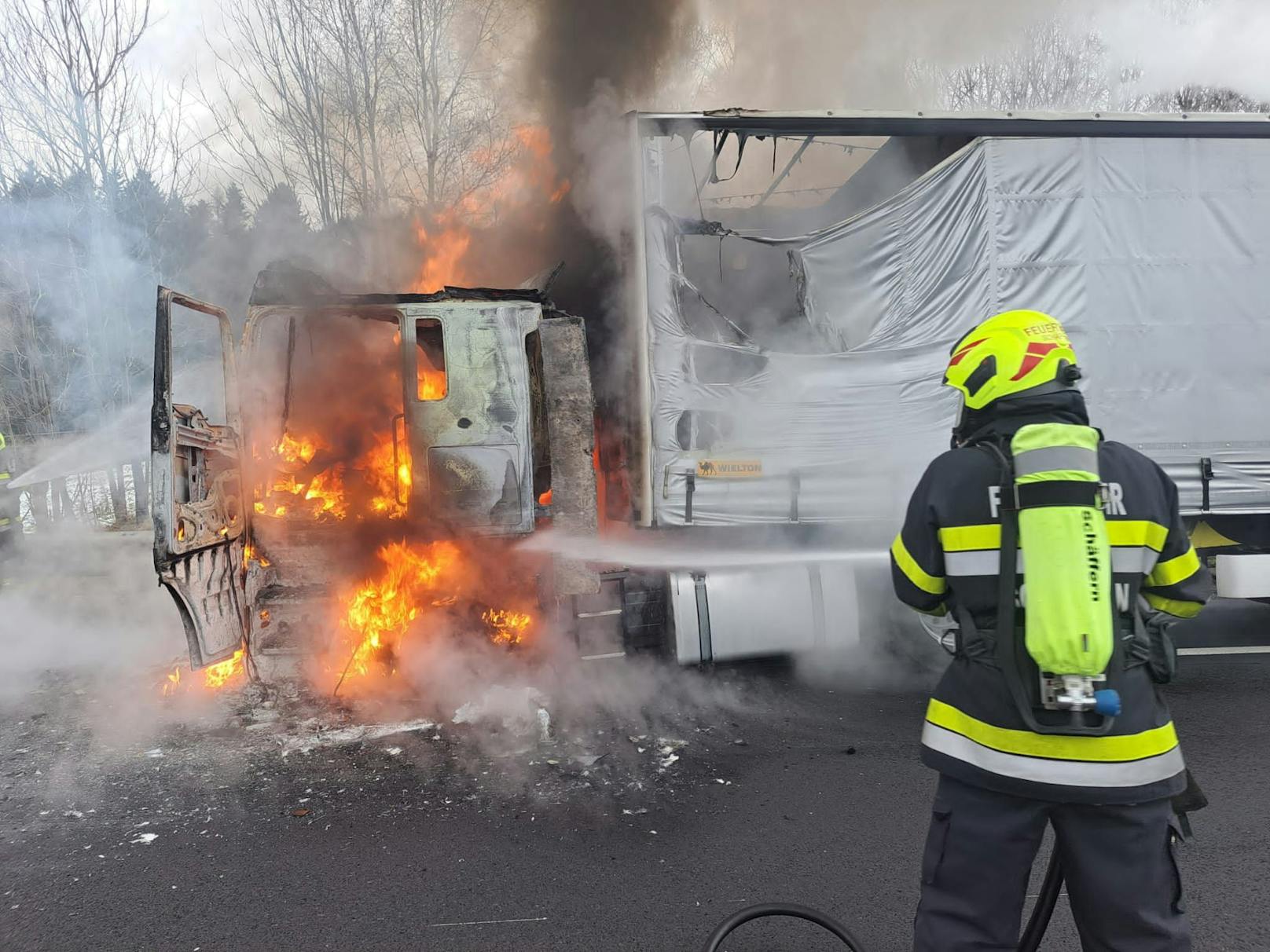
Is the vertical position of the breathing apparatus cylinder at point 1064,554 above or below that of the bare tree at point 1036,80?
below

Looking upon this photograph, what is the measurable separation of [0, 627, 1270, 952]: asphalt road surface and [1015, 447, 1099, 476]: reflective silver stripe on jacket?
1849mm

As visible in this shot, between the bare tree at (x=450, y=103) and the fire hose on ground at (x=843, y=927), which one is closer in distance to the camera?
the fire hose on ground at (x=843, y=927)

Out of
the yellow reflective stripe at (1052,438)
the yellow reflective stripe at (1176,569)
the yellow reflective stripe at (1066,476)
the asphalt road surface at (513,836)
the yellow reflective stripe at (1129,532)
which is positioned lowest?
the asphalt road surface at (513,836)

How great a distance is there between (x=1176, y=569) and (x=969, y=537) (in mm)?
584

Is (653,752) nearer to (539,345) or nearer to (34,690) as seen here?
(539,345)

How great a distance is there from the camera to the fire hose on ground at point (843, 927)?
2131 mm

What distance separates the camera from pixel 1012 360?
194 centimetres

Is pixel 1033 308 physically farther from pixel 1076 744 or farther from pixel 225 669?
pixel 225 669

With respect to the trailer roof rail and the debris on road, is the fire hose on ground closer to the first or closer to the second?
the debris on road

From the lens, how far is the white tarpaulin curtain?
508 cm

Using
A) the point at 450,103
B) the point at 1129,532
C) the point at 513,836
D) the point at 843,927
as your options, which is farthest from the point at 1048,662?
the point at 450,103

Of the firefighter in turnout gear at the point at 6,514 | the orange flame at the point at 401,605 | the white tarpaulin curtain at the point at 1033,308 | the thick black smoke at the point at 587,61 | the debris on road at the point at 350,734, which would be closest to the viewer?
the debris on road at the point at 350,734

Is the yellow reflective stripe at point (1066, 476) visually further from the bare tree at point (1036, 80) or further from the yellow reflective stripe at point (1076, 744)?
the bare tree at point (1036, 80)

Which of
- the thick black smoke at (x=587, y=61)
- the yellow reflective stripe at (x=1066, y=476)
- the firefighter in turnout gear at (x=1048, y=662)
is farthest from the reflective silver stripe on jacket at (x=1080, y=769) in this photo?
the thick black smoke at (x=587, y=61)
